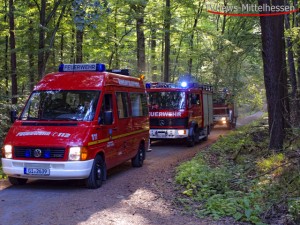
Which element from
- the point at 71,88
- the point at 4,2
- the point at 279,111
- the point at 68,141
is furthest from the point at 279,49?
the point at 4,2

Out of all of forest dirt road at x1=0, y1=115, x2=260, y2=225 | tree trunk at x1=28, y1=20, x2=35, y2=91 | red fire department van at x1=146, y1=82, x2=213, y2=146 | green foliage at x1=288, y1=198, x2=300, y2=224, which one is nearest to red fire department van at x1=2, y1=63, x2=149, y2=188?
forest dirt road at x1=0, y1=115, x2=260, y2=225

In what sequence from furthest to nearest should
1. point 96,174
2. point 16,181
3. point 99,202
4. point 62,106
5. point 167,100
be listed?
point 167,100 < point 62,106 < point 16,181 < point 96,174 < point 99,202

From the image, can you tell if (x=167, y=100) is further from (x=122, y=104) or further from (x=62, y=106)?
(x=62, y=106)

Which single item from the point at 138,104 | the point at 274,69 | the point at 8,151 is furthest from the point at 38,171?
the point at 274,69

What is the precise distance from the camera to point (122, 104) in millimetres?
11086

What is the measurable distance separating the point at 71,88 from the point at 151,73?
2737cm

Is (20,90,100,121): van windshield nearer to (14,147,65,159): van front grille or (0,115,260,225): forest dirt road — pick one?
(14,147,65,159): van front grille

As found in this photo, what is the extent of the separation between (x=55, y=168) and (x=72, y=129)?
936 mm

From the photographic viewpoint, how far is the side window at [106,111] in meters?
9.22

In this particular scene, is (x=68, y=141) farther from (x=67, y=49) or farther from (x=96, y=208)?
(x=67, y=49)

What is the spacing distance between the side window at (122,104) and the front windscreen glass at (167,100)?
660 centimetres

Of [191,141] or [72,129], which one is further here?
[191,141]

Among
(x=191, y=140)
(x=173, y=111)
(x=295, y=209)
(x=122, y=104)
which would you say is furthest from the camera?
(x=191, y=140)

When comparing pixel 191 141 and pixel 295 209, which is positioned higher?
pixel 191 141
